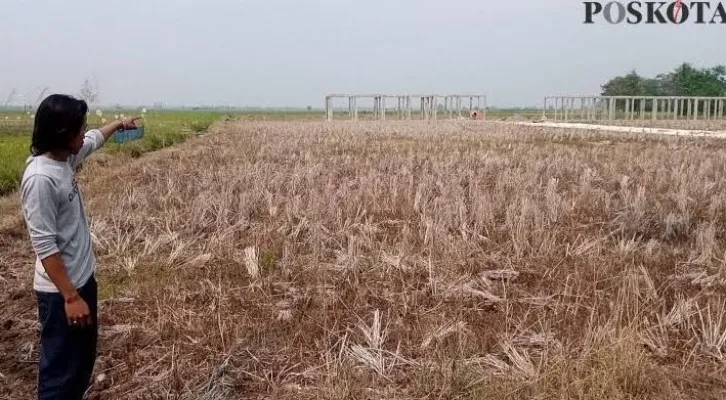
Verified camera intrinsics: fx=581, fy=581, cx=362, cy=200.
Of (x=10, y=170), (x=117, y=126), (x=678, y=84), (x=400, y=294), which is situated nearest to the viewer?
(x=117, y=126)

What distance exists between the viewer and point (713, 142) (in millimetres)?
13781

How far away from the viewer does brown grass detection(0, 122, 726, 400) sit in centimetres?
271

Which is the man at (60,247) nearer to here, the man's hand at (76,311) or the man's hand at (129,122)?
the man's hand at (76,311)

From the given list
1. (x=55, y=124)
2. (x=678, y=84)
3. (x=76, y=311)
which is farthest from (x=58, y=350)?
(x=678, y=84)

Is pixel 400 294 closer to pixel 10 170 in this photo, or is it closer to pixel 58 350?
pixel 58 350

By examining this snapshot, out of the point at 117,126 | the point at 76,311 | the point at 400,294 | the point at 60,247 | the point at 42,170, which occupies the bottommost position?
the point at 400,294

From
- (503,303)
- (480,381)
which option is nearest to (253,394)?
(480,381)

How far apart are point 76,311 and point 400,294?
1.95 meters

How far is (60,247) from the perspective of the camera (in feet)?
7.68

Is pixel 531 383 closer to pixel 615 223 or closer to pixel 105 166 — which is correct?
pixel 615 223

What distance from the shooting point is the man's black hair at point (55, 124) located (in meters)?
2.22

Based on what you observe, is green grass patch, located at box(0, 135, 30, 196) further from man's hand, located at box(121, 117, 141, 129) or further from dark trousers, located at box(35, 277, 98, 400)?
dark trousers, located at box(35, 277, 98, 400)

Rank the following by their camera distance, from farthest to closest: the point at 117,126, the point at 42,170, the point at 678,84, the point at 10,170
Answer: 1. the point at 678,84
2. the point at 10,170
3. the point at 117,126
4. the point at 42,170

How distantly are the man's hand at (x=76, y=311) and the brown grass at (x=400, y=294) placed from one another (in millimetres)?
618
